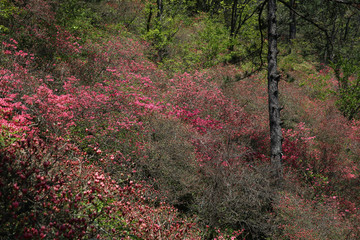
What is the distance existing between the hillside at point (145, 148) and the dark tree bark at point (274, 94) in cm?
40

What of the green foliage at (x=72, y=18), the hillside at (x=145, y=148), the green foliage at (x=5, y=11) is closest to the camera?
the hillside at (x=145, y=148)

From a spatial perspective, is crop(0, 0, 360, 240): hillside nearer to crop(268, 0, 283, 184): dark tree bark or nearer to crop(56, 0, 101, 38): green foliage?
crop(56, 0, 101, 38): green foliage

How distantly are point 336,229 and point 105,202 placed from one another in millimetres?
5039

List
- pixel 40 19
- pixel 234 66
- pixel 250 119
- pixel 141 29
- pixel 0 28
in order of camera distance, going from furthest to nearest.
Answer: pixel 141 29 → pixel 234 66 → pixel 250 119 → pixel 40 19 → pixel 0 28

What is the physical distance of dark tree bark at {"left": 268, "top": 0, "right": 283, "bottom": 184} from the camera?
19.6 feet

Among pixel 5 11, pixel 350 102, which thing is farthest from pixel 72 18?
pixel 350 102

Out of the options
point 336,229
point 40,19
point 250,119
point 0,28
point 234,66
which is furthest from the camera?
point 234,66

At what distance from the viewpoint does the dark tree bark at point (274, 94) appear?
597 centimetres

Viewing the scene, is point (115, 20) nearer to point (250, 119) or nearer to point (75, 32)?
point (75, 32)

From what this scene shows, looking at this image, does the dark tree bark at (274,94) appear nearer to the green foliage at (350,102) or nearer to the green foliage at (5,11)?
the green foliage at (5,11)

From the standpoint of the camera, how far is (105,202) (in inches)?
114

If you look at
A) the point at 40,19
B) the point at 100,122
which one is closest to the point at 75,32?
the point at 40,19

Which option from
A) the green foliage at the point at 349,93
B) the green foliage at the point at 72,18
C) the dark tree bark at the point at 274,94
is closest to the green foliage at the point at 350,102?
the green foliage at the point at 349,93

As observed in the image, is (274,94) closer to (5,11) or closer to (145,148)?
(145,148)
